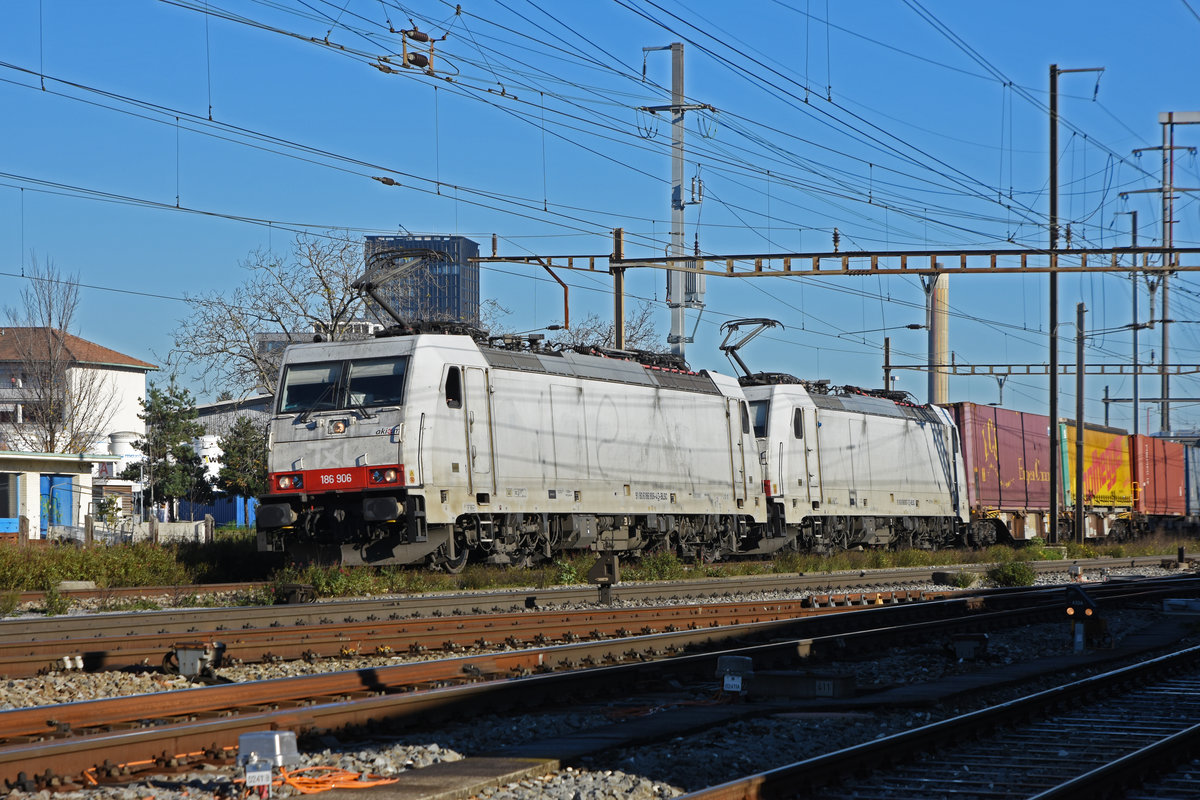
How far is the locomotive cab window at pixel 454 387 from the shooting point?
767 inches

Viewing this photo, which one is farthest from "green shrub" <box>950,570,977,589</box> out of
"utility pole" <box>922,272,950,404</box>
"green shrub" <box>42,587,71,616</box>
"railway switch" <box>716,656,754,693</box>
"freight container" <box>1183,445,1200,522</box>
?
"utility pole" <box>922,272,950,404</box>

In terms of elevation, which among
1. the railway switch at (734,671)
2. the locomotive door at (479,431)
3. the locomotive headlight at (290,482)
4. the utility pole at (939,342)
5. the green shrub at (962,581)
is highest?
the utility pole at (939,342)

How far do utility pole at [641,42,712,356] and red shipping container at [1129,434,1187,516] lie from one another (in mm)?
20791

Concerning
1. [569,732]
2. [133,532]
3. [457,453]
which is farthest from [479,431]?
[133,532]

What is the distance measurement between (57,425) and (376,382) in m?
45.7

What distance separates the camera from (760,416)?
28000 millimetres

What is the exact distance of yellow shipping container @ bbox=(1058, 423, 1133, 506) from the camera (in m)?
42.4

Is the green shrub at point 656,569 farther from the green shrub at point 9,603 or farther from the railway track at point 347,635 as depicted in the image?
the green shrub at point 9,603

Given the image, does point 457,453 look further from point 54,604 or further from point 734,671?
point 734,671

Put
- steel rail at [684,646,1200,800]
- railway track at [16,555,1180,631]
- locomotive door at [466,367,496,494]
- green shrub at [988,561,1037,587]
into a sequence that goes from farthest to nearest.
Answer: green shrub at [988,561,1037,587]
locomotive door at [466,367,496,494]
railway track at [16,555,1180,631]
steel rail at [684,646,1200,800]

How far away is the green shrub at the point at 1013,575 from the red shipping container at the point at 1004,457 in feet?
39.3

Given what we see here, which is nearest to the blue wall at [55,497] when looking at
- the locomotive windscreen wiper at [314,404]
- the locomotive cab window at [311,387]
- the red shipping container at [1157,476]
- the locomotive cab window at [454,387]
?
the locomotive cab window at [311,387]

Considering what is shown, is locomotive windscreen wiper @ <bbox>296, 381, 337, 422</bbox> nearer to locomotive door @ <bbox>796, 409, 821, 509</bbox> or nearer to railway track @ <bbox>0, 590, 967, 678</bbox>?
railway track @ <bbox>0, 590, 967, 678</bbox>

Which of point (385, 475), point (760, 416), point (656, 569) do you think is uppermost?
point (760, 416)
